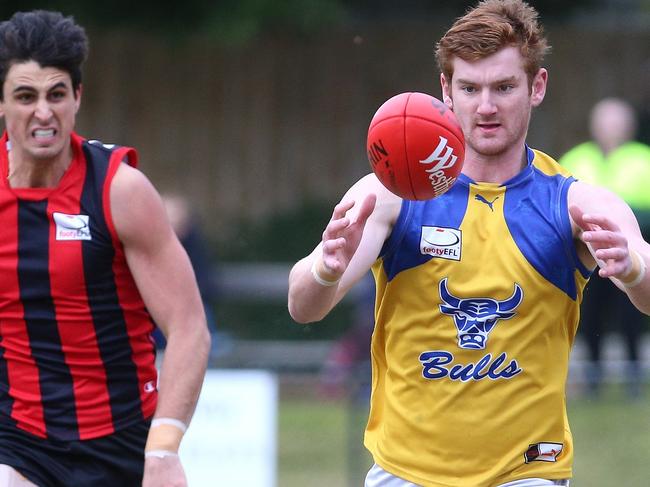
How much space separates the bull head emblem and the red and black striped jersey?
1.25m

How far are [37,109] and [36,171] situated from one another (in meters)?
0.26

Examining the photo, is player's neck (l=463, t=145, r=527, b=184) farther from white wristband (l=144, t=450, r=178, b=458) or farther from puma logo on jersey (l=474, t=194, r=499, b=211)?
white wristband (l=144, t=450, r=178, b=458)

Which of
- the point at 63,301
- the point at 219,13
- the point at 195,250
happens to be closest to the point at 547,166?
the point at 63,301

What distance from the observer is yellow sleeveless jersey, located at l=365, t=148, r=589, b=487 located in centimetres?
496

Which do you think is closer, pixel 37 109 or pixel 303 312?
pixel 303 312

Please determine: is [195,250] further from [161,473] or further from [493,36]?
[493,36]

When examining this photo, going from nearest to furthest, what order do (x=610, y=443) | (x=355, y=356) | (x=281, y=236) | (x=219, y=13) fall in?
(x=610, y=443) → (x=355, y=356) → (x=219, y=13) → (x=281, y=236)

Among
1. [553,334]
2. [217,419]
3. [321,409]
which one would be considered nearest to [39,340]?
[553,334]

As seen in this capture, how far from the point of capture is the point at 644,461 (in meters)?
10.4

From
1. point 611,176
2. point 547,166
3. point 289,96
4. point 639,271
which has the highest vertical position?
point 547,166

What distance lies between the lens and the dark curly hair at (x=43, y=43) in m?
5.25

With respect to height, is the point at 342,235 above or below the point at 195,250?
above

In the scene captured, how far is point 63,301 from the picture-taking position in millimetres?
5277

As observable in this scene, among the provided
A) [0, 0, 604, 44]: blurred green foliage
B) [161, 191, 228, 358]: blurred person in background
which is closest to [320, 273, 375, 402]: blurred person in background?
[161, 191, 228, 358]: blurred person in background
